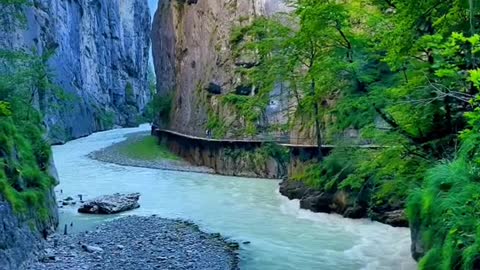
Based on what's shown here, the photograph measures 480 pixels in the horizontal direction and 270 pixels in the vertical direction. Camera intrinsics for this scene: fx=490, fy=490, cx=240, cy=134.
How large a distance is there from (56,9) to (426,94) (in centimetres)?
5802

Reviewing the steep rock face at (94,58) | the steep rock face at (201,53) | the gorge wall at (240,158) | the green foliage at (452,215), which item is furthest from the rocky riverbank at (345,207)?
the steep rock face at (94,58)

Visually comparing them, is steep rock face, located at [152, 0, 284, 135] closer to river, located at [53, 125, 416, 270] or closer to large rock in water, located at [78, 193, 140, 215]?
river, located at [53, 125, 416, 270]

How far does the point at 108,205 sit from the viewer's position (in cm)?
1838

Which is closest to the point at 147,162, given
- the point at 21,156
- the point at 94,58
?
the point at 21,156

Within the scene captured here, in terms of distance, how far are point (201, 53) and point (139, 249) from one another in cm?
3032

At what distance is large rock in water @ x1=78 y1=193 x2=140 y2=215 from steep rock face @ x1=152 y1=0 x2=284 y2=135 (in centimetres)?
1500

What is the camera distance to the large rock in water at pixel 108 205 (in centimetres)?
1812

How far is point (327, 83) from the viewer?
→ 1947cm

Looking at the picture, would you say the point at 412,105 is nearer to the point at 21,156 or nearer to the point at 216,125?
the point at 21,156

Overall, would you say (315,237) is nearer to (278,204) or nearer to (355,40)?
(278,204)

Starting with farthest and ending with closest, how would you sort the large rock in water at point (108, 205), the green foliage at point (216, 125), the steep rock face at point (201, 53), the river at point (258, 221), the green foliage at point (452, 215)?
the steep rock face at point (201, 53) → the green foliage at point (216, 125) → the large rock in water at point (108, 205) → the river at point (258, 221) → the green foliage at point (452, 215)

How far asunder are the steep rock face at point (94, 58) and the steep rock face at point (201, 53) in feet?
31.4

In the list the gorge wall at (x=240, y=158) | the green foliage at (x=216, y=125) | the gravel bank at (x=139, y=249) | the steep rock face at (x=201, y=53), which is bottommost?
the gravel bank at (x=139, y=249)

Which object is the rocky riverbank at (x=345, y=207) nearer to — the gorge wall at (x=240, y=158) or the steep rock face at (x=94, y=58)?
the gorge wall at (x=240, y=158)
